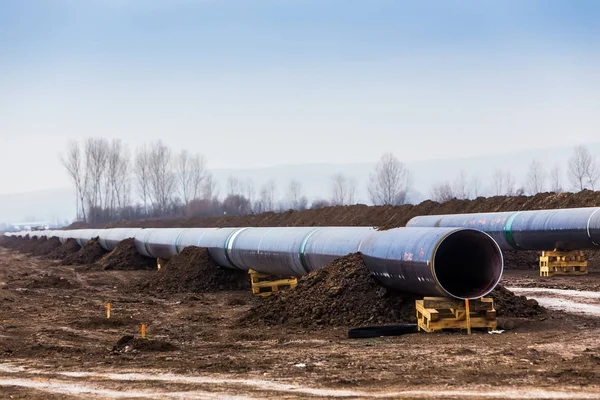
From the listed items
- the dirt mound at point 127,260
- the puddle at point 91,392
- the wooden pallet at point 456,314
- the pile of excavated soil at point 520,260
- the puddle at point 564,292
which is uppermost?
the dirt mound at point 127,260

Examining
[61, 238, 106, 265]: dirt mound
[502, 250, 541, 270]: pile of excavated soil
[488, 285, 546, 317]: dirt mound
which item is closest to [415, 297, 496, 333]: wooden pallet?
[488, 285, 546, 317]: dirt mound

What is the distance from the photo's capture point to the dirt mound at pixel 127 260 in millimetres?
34219

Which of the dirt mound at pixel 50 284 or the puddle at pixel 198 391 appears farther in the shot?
the dirt mound at pixel 50 284

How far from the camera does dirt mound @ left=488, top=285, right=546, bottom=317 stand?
14656mm

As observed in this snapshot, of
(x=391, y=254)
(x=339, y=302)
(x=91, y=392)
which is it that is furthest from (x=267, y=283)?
(x=91, y=392)

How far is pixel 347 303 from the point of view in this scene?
14.9 meters

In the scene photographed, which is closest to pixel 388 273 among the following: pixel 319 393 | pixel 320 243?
pixel 320 243

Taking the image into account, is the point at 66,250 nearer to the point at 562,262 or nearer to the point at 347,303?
the point at 562,262

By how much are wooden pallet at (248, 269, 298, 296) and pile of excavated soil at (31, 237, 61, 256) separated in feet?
125

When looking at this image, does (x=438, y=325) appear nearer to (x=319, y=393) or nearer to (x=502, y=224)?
(x=319, y=393)

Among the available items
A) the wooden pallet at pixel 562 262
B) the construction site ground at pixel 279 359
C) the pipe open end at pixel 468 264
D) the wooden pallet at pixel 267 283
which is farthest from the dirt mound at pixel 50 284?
the wooden pallet at pixel 562 262

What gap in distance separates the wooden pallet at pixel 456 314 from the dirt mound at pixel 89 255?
30858 mm

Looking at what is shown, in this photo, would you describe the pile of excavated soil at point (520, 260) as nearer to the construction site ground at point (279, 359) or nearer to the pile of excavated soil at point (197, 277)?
the construction site ground at point (279, 359)

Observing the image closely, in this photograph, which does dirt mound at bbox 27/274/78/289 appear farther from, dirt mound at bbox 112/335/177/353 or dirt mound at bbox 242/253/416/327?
dirt mound at bbox 112/335/177/353
